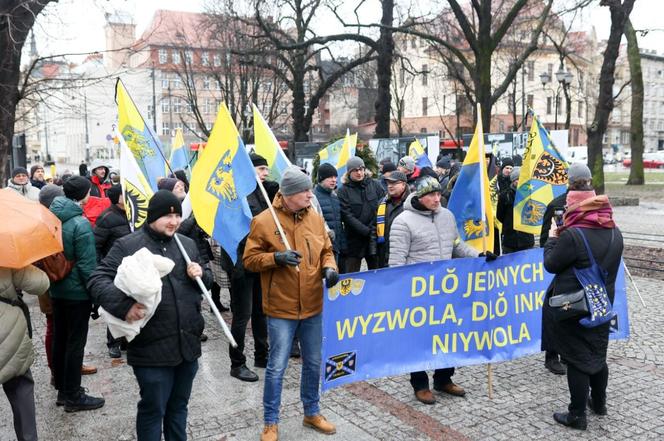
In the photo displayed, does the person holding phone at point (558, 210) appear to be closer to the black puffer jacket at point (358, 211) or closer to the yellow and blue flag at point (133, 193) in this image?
the black puffer jacket at point (358, 211)

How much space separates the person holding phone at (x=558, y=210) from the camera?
190 inches

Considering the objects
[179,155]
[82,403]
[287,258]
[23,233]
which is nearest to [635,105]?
[179,155]

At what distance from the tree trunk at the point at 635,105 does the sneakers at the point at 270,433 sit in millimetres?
25586

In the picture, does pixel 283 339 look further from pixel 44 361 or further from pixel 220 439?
pixel 44 361

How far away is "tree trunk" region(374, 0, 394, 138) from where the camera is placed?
69.1 ft

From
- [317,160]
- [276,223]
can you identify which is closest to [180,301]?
[276,223]

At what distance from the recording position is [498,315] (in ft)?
17.7

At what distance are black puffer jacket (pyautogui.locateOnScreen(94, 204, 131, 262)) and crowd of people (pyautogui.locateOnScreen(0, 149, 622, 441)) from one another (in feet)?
0.03

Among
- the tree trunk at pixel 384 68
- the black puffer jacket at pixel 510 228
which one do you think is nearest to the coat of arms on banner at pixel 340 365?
the black puffer jacket at pixel 510 228

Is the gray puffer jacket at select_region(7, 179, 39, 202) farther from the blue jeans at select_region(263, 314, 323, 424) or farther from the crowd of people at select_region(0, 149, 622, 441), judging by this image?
the blue jeans at select_region(263, 314, 323, 424)

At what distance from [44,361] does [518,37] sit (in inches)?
1538

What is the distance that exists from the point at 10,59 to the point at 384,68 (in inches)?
533

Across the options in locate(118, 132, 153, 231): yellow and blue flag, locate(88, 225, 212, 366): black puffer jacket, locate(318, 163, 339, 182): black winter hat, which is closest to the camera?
locate(88, 225, 212, 366): black puffer jacket

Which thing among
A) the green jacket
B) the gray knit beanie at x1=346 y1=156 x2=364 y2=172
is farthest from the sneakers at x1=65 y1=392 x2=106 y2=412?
the gray knit beanie at x1=346 y1=156 x2=364 y2=172
